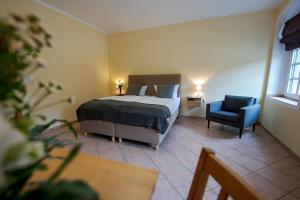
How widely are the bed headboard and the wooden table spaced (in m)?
3.66

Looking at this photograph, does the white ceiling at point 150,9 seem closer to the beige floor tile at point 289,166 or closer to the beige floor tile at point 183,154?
the beige floor tile at point 183,154

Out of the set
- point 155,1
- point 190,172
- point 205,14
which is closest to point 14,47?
point 190,172

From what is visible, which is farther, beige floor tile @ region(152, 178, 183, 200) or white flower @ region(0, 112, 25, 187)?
beige floor tile @ region(152, 178, 183, 200)

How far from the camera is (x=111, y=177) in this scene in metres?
0.72

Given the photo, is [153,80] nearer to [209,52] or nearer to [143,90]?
[143,90]

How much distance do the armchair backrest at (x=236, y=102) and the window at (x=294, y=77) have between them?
65 cm

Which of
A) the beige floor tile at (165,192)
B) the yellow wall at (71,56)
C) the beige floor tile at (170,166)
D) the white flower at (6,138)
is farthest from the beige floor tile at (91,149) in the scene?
the white flower at (6,138)

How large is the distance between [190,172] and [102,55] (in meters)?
4.31

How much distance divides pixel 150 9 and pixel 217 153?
322cm

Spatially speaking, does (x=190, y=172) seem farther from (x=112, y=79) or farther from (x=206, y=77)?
(x=112, y=79)

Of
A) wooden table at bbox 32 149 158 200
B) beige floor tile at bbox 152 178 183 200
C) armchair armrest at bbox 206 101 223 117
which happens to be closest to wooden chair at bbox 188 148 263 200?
wooden table at bbox 32 149 158 200

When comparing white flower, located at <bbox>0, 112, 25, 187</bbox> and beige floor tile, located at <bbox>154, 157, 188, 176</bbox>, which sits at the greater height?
white flower, located at <bbox>0, 112, 25, 187</bbox>

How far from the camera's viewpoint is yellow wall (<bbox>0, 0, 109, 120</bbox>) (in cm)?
302

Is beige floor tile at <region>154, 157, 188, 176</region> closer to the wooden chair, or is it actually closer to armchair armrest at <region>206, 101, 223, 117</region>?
the wooden chair
